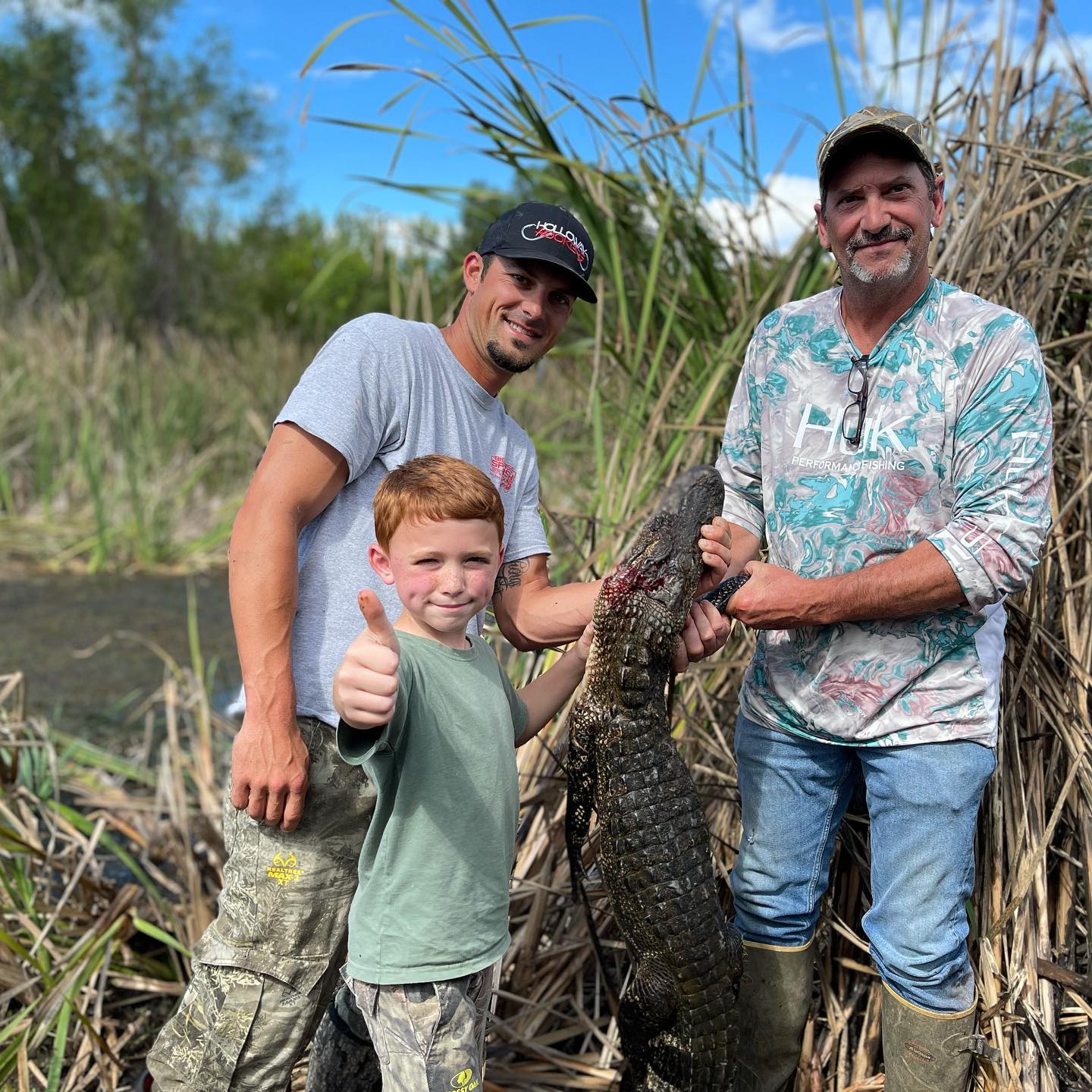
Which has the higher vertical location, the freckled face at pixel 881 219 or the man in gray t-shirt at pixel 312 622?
the freckled face at pixel 881 219

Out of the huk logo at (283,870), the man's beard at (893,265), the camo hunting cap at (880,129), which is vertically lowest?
the huk logo at (283,870)

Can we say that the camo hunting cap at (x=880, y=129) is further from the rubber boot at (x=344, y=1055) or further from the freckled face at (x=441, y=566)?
the rubber boot at (x=344, y=1055)

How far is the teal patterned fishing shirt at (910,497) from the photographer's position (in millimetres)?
1840

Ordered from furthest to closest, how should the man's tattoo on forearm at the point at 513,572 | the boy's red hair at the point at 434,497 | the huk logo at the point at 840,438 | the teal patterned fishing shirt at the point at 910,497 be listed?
1. the man's tattoo on forearm at the point at 513,572
2. the huk logo at the point at 840,438
3. the teal patterned fishing shirt at the point at 910,497
4. the boy's red hair at the point at 434,497

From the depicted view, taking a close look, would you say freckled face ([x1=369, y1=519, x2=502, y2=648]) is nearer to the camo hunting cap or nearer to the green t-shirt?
the green t-shirt

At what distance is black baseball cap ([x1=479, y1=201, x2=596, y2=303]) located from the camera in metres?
2.10

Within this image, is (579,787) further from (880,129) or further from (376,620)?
(880,129)

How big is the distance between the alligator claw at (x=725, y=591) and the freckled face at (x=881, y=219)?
2.22 ft

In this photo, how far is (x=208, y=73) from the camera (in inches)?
1164

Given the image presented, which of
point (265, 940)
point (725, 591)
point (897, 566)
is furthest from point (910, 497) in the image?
point (265, 940)

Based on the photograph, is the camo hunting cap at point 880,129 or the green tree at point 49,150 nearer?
the camo hunting cap at point 880,129

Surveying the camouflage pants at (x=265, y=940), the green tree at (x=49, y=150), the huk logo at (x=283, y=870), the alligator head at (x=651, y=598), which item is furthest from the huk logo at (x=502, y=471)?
the green tree at (x=49, y=150)

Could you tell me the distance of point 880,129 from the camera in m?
1.94

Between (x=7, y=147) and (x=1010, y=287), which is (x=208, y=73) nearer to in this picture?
(x=7, y=147)
